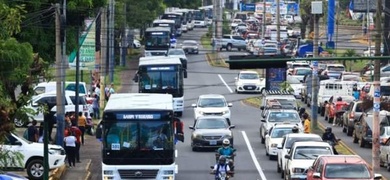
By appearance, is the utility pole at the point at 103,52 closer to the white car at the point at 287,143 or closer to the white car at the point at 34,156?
the white car at the point at 287,143

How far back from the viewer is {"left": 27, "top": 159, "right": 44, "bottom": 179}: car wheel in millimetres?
38594

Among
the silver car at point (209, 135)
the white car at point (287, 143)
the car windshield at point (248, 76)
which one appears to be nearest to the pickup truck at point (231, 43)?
the car windshield at point (248, 76)

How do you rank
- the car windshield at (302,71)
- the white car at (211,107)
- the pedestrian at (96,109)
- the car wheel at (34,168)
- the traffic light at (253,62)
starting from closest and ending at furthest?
the traffic light at (253,62), the car wheel at (34,168), the white car at (211,107), the pedestrian at (96,109), the car windshield at (302,71)

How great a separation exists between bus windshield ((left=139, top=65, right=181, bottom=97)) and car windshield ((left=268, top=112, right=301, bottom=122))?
33.1 feet

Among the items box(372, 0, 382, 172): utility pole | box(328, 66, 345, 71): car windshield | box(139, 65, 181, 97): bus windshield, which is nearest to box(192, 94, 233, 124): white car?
box(139, 65, 181, 97): bus windshield

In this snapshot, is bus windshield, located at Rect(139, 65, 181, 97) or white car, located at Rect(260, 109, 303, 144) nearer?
white car, located at Rect(260, 109, 303, 144)

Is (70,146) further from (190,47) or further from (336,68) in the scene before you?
(190,47)

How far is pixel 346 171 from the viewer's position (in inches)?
1307

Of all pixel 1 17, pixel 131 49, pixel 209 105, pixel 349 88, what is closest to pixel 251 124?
pixel 209 105

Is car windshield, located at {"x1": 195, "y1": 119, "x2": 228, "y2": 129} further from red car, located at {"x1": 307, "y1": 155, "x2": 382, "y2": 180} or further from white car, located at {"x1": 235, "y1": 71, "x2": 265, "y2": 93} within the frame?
white car, located at {"x1": 235, "y1": 71, "x2": 265, "y2": 93}

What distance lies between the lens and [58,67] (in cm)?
4234

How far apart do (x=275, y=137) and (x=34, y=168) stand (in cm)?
1055

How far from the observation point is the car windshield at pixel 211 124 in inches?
1940

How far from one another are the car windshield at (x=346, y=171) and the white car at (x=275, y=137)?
39.4 ft
